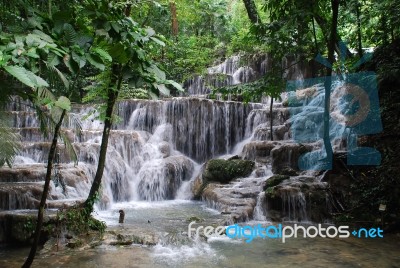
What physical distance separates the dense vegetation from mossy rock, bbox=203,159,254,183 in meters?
2.87

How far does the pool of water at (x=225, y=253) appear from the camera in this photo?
5488mm

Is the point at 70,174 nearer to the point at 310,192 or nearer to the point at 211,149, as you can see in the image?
the point at 310,192

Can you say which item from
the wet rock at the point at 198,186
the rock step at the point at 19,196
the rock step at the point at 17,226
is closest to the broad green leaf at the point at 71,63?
the rock step at the point at 17,226

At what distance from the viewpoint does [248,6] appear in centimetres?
1171

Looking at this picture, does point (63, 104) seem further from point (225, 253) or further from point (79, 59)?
point (225, 253)

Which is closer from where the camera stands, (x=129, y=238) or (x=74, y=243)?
(x=74, y=243)

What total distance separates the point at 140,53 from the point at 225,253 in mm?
4349

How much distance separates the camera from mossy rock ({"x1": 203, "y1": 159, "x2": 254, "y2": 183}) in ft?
38.1

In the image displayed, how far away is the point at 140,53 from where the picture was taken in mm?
2568

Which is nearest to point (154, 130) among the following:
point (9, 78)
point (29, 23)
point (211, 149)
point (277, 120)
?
point (211, 149)

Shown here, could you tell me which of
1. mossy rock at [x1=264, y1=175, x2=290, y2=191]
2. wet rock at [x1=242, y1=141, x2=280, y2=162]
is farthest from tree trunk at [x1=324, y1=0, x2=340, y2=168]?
wet rock at [x1=242, y1=141, x2=280, y2=162]

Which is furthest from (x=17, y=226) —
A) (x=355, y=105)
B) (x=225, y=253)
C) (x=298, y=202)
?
(x=355, y=105)

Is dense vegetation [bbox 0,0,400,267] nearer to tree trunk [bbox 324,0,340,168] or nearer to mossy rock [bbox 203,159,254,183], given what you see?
tree trunk [bbox 324,0,340,168]

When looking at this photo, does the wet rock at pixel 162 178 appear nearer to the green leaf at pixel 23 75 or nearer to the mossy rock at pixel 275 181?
the mossy rock at pixel 275 181
